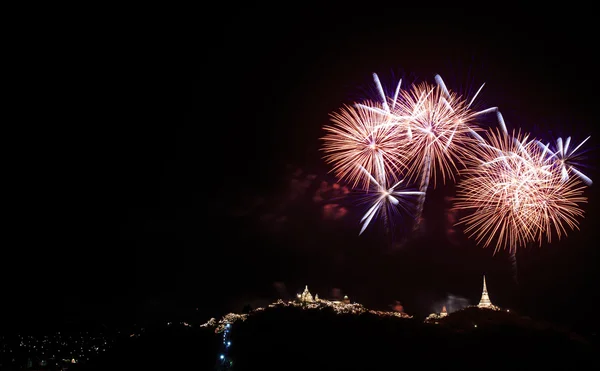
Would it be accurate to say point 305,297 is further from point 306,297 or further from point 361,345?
point 361,345

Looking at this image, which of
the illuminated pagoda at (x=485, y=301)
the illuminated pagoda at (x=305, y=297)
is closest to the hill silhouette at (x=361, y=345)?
the illuminated pagoda at (x=485, y=301)

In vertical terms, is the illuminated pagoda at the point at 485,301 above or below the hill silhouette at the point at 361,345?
above

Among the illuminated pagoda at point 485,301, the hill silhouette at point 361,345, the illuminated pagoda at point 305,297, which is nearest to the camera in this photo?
the hill silhouette at point 361,345

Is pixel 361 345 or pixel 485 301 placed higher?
pixel 485 301

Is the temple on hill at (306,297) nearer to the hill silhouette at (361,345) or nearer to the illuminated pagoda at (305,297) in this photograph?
the illuminated pagoda at (305,297)

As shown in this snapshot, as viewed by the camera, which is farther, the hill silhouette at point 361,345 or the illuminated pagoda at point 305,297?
the illuminated pagoda at point 305,297

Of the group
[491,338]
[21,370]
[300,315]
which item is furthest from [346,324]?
[21,370]

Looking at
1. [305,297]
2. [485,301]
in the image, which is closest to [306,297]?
[305,297]

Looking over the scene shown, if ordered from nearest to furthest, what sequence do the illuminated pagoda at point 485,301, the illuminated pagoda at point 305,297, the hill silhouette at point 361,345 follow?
the hill silhouette at point 361,345 → the illuminated pagoda at point 485,301 → the illuminated pagoda at point 305,297

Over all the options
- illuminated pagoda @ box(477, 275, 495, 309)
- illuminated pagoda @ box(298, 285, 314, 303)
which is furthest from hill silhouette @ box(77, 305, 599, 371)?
illuminated pagoda @ box(298, 285, 314, 303)

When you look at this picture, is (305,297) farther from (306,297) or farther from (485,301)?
(485,301)

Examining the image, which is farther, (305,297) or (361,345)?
(305,297)
